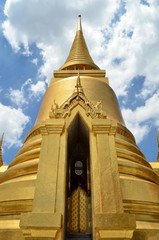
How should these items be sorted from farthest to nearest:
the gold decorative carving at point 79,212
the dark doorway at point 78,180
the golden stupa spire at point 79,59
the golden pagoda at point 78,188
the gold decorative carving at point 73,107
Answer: the golden stupa spire at point 79,59 → the gold decorative carving at point 73,107 → the dark doorway at point 78,180 → the gold decorative carving at point 79,212 → the golden pagoda at point 78,188

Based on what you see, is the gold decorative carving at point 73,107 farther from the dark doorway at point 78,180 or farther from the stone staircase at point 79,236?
the stone staircase at point 79,236

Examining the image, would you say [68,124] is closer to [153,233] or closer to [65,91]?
[153,233]

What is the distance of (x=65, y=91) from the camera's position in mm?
8922

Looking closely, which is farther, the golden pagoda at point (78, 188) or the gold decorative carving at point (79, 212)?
the gold decorative carving at point (79, 212)

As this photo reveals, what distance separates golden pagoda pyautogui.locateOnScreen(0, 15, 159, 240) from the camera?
339 cm

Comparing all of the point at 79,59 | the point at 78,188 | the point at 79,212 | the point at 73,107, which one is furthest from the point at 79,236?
the point at 79,59

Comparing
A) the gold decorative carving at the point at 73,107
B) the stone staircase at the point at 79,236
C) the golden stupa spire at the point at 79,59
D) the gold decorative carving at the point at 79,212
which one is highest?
the golden stupa spire at the point at 79,59

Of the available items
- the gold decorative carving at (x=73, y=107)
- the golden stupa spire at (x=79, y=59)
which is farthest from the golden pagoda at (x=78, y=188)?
the golden stupa spire at (x=79, y=59)

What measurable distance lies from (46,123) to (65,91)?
14.3 ft

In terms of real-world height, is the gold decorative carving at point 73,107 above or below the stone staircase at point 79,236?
above

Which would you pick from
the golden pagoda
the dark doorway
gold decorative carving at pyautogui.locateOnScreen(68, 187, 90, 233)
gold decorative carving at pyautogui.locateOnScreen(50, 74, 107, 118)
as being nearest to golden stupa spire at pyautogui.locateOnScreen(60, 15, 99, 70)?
the golden pagoda

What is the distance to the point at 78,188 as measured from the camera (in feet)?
16.7

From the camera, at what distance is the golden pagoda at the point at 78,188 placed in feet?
11.1

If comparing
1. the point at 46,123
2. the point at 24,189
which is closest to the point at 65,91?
the point at 46,123
